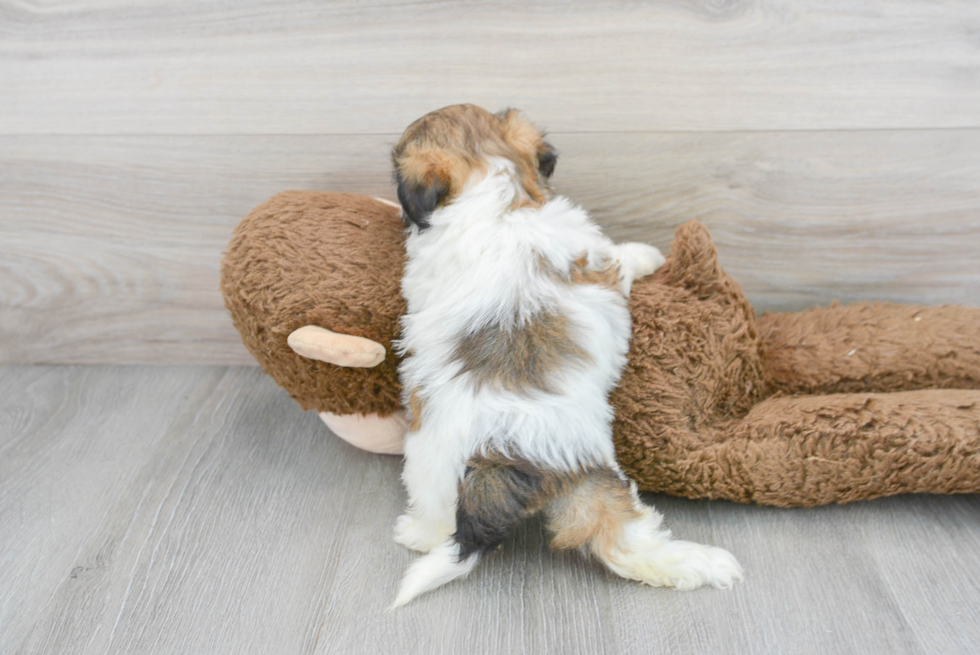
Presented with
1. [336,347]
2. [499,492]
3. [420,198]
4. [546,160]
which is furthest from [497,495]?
[546,160]

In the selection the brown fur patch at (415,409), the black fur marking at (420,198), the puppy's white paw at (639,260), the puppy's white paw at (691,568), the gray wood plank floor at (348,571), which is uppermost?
the black fur marking at (420,198)

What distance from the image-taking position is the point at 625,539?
107cm

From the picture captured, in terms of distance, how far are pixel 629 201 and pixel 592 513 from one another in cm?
69

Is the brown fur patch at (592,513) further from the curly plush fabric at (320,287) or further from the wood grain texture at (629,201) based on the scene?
the wood grain texture at (629,201)

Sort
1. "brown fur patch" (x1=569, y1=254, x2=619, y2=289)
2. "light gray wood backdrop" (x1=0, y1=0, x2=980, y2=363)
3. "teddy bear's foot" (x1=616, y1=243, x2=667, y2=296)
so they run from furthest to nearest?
"light gray wood backdrop" (x1=0, y1=0, x2=980, y2=363)
"teddy bear's foot" (x1=616, y1=243, x2=667, y2=296)
"brown fur patch" (x1=569, y1=254, x2=619, y2=289)

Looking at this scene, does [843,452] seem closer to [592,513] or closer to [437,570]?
[592,513]

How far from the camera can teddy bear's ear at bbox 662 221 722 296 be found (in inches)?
48.8

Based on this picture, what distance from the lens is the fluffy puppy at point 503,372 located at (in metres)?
1.03

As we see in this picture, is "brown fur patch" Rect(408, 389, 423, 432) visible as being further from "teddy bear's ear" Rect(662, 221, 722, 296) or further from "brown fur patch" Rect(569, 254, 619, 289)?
"teddy bear's ear" Rect(662, 221, 722, 296)

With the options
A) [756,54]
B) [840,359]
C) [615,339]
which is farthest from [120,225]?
[840,359]

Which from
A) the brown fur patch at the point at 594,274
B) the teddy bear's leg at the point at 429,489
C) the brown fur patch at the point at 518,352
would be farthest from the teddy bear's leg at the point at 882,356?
the teddy bear's leg at the point at 429,489

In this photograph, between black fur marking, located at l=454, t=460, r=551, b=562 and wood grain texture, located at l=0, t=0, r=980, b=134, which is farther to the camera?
wood grain texture, located at l=0, t=0, r=980, b=134

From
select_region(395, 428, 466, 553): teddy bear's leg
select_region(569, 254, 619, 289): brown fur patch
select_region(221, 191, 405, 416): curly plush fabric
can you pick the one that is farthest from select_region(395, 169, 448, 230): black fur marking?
select_region(395, 428, 466, 553): teddy bear's leg

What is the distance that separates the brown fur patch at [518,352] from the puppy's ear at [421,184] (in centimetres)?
22
